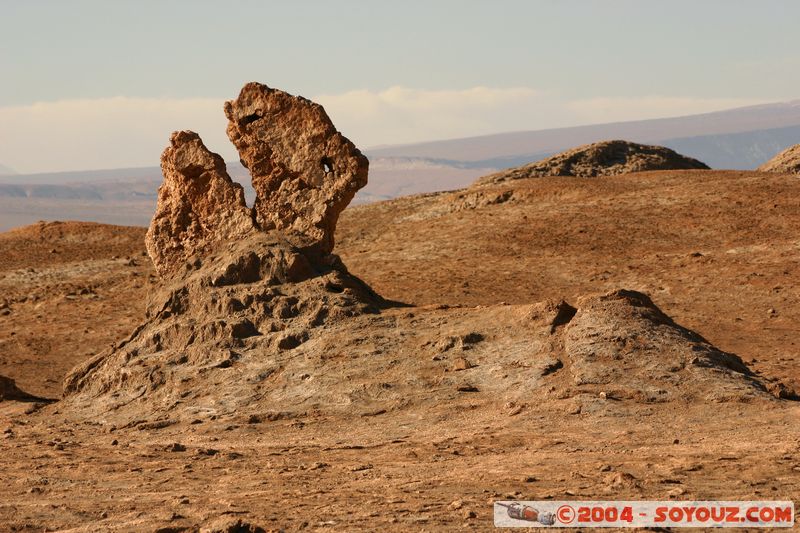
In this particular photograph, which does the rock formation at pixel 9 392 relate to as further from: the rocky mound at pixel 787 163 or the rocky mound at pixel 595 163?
the rocky mound at pixel 787 163

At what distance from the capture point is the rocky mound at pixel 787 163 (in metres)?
33.4

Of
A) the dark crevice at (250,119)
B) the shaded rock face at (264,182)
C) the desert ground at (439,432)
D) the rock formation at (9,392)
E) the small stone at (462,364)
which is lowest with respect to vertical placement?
the rock formation at (9,392)

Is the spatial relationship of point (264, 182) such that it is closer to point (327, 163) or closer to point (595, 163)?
point (327, 163)

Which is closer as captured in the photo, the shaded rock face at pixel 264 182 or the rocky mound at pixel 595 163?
the shaded rock face at pixel 264 182

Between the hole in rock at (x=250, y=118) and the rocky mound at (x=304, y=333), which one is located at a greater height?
the hole in rock at (x=250, y=118)

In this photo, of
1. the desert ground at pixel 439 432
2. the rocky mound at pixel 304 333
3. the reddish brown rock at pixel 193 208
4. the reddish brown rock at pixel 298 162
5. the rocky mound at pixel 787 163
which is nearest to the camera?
the desert ground at pixel 439 432

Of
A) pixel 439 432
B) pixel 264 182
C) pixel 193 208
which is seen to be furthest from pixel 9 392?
pixel 439 432

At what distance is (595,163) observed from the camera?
3500 centimetres

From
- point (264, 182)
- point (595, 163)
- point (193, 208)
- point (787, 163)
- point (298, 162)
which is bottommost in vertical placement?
point (787, 163)

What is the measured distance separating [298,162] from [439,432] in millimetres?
5512

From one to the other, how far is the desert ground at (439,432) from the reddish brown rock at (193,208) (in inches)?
100.0

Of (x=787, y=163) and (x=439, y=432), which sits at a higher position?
(x=787, y=163)

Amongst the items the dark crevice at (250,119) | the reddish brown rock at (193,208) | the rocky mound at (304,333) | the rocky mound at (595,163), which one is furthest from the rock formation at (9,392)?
the rocky mound at (595,163)

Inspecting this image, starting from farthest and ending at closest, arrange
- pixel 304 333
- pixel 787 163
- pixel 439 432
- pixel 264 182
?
pixel 787 163
pixel 264 182
pixel 304 333
pixel 439 432
